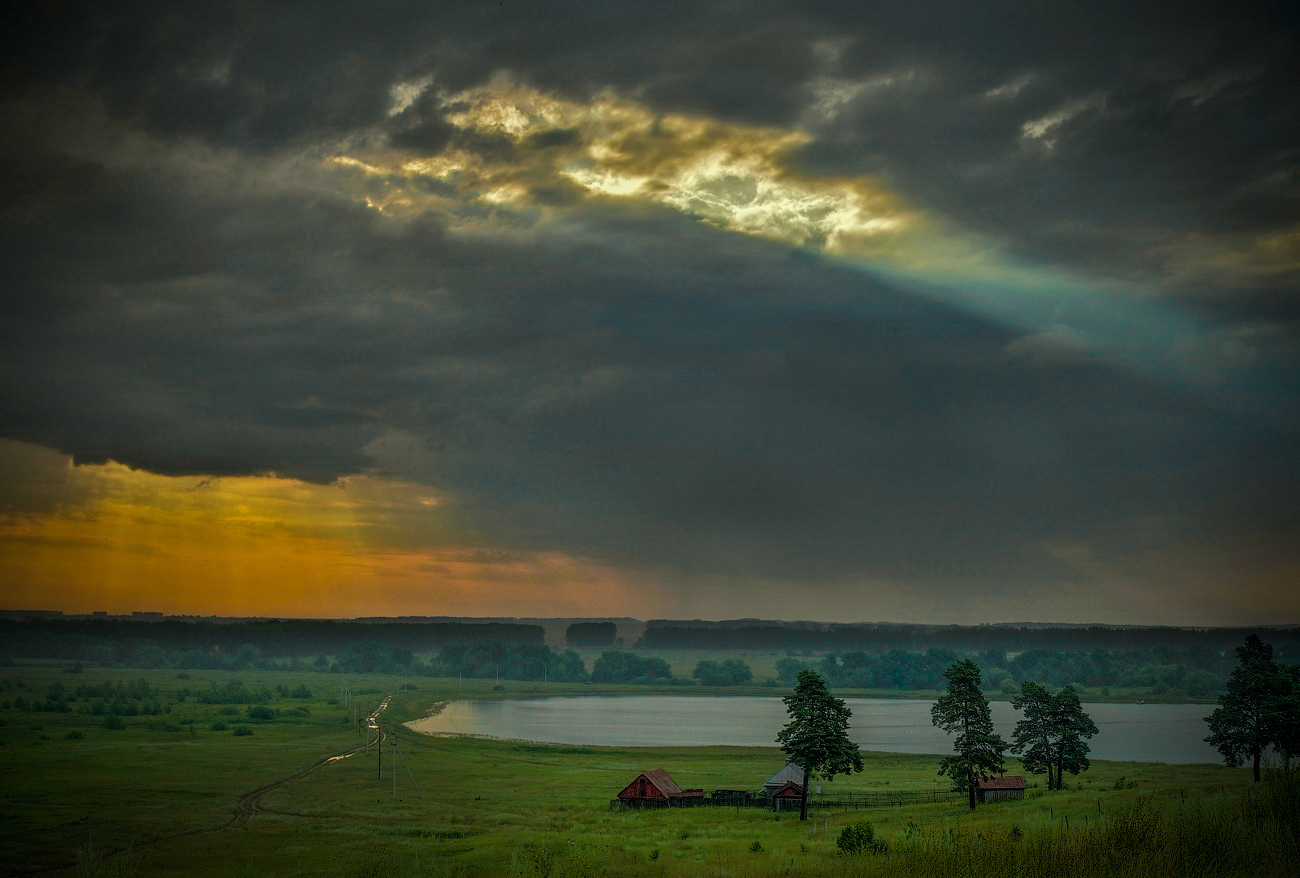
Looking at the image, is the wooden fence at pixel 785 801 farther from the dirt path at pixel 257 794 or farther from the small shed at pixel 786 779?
the dirt path at pixel 257 794

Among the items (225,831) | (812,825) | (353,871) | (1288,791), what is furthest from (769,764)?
(1288,791)

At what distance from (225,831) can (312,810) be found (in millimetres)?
9862

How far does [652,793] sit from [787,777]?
1131cm

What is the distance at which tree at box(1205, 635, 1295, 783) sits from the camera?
232ft

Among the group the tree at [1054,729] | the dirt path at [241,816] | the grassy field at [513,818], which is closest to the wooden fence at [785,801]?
the grassy field at [513,818]

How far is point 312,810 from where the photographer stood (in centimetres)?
7556

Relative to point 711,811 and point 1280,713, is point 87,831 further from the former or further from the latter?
point 1280,713

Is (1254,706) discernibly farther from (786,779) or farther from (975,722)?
(786,779)

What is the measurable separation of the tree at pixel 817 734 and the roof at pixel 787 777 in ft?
14.2

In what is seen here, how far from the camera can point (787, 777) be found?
77.6 m

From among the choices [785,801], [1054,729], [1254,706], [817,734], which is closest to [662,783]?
[785,801]

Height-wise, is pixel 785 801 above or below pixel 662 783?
below

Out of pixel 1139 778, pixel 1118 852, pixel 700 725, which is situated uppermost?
pixel 1118 852

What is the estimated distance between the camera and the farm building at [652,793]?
7581 cm
